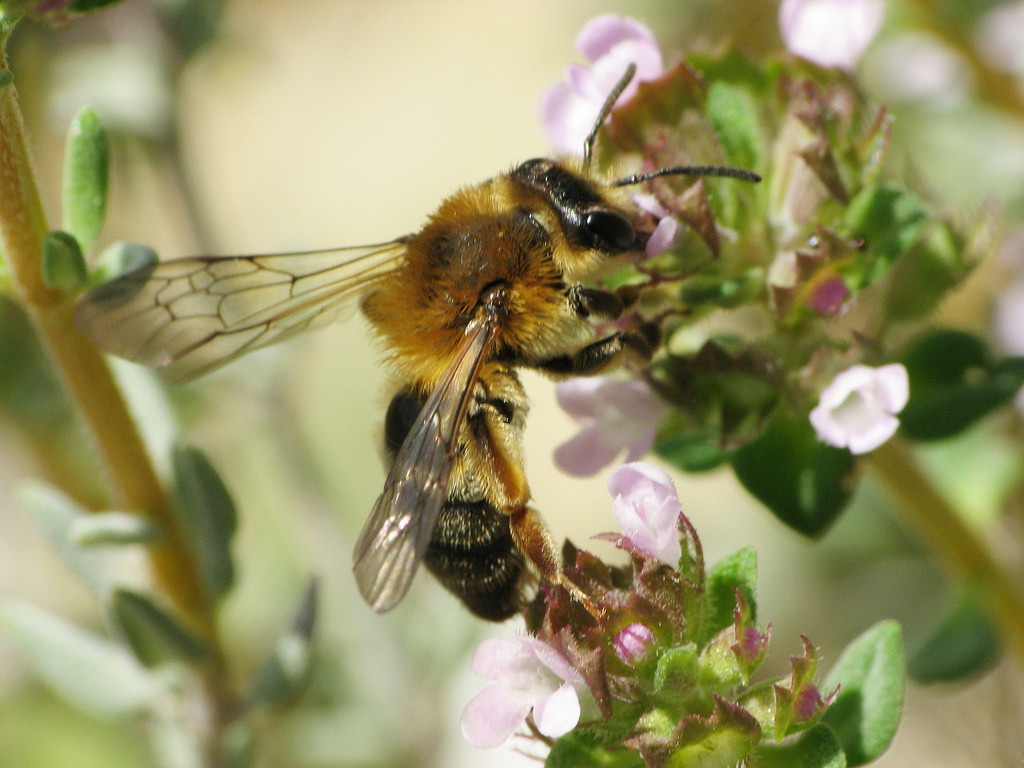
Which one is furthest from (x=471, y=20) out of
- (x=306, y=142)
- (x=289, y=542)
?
(x=289, y=542)

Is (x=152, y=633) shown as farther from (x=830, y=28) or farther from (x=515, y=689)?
(x=830, y=28)

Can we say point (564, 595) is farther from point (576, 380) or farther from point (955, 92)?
point (955, 92)

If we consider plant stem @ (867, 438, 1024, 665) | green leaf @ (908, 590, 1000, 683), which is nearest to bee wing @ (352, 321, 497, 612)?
plant stem @ (867, 438, 1024, 665)

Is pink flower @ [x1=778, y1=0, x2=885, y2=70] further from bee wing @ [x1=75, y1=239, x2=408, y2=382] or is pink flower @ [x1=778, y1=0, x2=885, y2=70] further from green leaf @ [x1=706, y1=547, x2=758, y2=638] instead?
green leaf @ [x1=706, y1=547, x2=758, y2=638]

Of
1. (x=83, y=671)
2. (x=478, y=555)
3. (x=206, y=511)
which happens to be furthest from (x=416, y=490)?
(x=83, y=671)

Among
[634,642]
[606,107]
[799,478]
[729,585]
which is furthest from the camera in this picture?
[799,478]

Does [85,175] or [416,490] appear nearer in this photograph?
[416,490]
